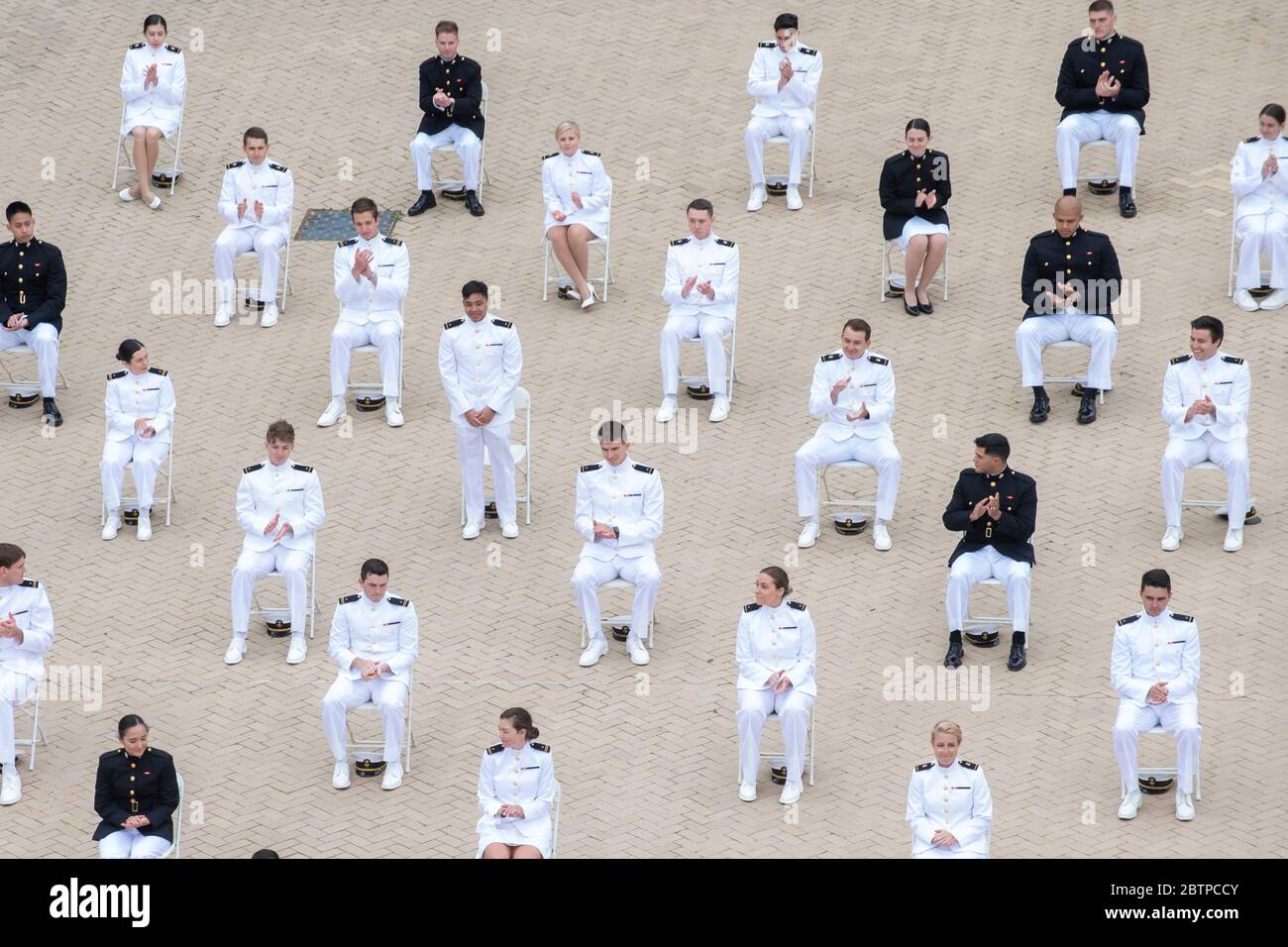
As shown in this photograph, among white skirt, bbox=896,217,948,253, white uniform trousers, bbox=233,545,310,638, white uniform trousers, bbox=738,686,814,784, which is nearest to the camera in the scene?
white uniform trousers, bbox=738,686,814,784

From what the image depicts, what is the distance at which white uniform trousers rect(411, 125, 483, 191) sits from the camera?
26391 millimetres

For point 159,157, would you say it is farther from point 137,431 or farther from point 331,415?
point 137,431

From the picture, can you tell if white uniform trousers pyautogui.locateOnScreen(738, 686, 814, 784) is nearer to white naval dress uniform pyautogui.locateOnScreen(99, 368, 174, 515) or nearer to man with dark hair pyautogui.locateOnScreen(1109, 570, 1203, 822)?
man with dark hair pyautogui.locateOnScreen(1109, 570, 1203, 822)

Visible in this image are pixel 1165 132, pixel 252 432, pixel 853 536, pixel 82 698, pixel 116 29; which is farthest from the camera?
pixel 116 29

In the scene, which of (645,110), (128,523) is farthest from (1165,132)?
(128,523)

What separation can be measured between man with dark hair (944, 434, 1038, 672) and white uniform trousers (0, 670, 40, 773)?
6866 millimetres

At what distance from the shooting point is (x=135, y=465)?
870 inches

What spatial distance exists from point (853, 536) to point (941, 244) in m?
3.74

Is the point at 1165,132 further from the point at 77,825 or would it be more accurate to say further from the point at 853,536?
the point at 77,825

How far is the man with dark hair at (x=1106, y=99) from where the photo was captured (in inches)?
1016

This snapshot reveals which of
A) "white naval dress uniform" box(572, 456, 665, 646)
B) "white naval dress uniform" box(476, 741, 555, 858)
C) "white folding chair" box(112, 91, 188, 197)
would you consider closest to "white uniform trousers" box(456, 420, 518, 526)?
Answer: "white naval dress uniform" box(572, 456, 665, 646)

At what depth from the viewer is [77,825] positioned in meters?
19.0

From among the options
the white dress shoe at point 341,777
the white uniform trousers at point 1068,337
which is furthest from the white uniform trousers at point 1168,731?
the white dress shoe at point 341,777

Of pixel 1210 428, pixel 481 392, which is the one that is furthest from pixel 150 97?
pixel 1210 428
